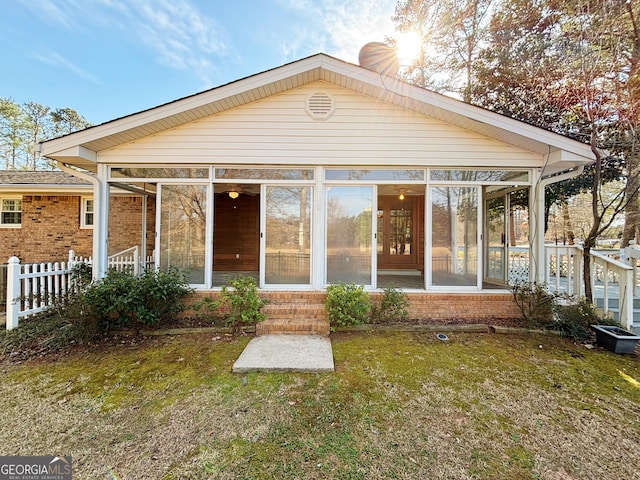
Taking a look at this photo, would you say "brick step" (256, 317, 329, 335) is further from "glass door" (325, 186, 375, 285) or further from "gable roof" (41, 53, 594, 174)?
"gable roof" (41, 53, 594, 174)

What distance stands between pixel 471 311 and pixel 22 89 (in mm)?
30342

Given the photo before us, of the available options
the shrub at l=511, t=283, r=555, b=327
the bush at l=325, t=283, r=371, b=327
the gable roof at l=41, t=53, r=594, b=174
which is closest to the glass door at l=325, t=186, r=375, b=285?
the bush at l=325, t=283, r=371, b=327

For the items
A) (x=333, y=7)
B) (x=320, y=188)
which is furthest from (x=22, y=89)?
(x=320, y=188)

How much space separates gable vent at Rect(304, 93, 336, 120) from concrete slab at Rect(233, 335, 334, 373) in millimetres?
4054

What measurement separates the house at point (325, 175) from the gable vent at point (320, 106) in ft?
0.06

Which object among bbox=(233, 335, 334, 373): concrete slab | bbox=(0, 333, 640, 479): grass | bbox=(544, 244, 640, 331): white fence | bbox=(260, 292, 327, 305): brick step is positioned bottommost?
bbox=(0, 333, 640, 479): grass

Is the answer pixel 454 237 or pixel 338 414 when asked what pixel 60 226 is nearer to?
pixel 338 414

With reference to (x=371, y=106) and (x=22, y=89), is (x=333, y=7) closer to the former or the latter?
(x=371, y=106)

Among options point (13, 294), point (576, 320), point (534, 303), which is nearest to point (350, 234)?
point (534, 303)

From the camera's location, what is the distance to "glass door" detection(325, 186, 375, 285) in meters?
5.50

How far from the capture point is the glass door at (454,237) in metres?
5.51

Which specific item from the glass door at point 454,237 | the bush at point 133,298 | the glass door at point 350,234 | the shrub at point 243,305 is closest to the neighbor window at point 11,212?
the bush at point 133,298

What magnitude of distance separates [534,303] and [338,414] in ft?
14.6

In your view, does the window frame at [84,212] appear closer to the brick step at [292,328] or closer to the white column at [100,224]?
the white column at [100,224]
